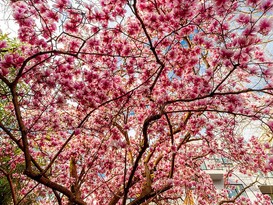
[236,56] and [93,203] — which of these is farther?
Result: [93,203]

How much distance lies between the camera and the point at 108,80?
11.7ft

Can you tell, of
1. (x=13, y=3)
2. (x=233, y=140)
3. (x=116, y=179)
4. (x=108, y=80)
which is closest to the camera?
(x=13, y=3)

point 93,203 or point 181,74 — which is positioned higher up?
point 181,74

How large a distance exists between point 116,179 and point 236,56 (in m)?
5.10

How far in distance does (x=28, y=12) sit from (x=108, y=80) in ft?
5.08

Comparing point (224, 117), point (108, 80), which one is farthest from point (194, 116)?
point (108, 80)

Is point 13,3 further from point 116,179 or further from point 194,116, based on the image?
point 116,179

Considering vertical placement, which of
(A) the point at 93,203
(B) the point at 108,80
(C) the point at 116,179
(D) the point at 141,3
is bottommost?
(A) the point at 93,203

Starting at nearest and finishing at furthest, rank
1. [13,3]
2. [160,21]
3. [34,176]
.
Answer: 1. [34,176]
2. [13,3]
3. [160,21]

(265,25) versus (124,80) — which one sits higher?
(124,80)

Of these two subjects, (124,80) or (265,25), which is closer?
(265,25)

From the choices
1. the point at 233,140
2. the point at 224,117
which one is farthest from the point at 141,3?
the point at 233,140

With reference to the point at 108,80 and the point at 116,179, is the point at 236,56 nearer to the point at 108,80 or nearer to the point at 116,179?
the point at 108,80

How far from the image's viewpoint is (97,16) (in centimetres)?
308
